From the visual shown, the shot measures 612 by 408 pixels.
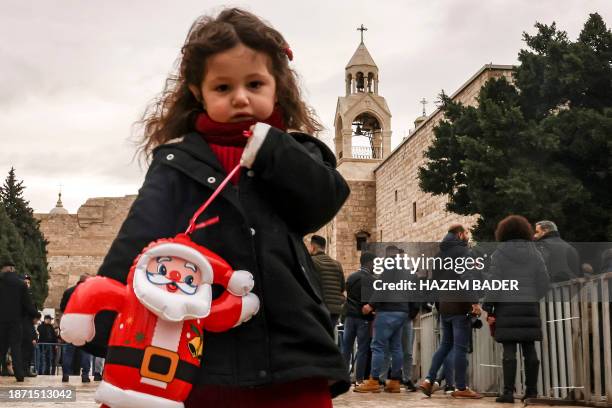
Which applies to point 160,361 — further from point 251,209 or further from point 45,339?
point 45,339

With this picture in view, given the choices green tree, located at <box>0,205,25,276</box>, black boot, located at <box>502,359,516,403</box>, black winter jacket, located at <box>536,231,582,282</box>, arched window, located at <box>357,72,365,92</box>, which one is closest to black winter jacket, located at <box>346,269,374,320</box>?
black winter jacket, located at <box>536,231,582,282</box>

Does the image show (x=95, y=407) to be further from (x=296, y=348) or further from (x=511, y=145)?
(x=511, y=145)

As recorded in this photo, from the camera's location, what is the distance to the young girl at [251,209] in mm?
1780

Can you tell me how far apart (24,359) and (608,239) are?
10843 mm

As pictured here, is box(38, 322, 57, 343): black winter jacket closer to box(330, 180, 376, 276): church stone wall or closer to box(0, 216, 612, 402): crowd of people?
box(0, 216, 612, 402): crowd of people

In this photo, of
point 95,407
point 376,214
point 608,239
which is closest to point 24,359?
point 95,407

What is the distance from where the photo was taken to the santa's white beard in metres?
1.63

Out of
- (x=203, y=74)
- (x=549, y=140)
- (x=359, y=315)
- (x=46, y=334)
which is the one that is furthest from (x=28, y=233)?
(x=203, y=74)

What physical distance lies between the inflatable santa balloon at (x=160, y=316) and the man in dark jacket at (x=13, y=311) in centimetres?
1001

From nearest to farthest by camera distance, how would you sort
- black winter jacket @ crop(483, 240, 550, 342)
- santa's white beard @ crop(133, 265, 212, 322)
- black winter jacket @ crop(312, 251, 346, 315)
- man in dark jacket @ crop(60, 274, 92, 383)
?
1. santa's white beard @ crop(133, 265, 212, 322)
2. black winter jacket @ crop(483, 240, 550, 342)
3. black winter jacket @ crop(312, 251, 346, 315)
4. man in dark jacket @ crop(60, 274, 92, 383)

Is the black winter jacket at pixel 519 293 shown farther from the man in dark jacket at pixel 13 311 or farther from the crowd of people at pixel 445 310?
the man in dark jacket at pixel 13 311

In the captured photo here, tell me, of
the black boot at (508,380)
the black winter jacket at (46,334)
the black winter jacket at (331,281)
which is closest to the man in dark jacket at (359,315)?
the black winter jacket at (331,281)

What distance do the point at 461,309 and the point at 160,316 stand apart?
21.9 ft

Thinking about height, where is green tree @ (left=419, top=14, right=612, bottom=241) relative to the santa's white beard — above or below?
above
